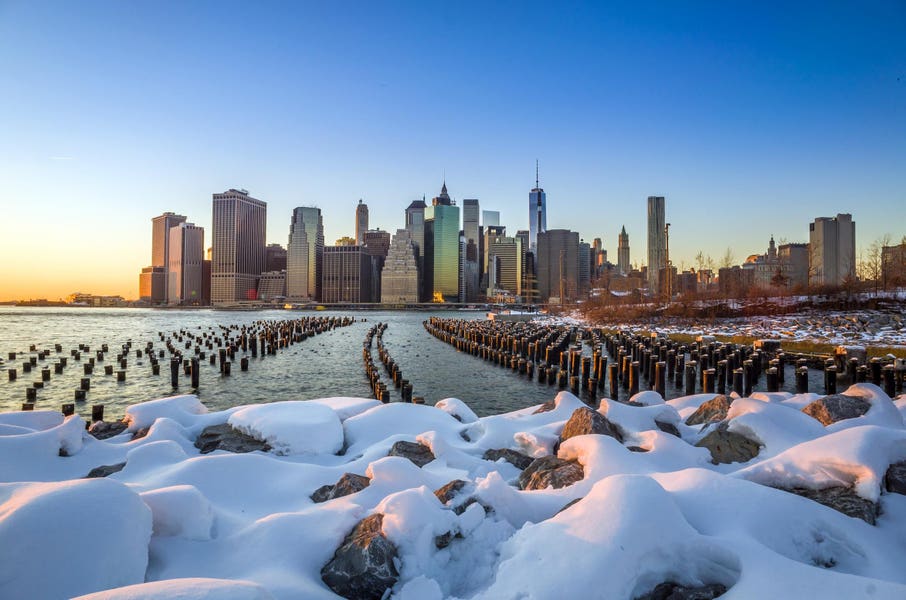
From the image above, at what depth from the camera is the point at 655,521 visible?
4.15 meters

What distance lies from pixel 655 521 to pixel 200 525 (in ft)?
14.3

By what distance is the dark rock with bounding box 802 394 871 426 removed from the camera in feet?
27.4

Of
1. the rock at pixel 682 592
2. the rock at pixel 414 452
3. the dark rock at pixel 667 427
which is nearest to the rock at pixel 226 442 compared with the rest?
the rock at pixel 414 452

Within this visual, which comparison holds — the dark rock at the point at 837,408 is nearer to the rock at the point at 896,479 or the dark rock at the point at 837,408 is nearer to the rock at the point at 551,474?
the rock at the point at 896,479

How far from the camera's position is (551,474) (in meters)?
6.27

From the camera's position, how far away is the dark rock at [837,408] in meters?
8.35

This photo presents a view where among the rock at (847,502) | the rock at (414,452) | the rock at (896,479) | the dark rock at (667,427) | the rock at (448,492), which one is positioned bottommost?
the rock at (414,452)

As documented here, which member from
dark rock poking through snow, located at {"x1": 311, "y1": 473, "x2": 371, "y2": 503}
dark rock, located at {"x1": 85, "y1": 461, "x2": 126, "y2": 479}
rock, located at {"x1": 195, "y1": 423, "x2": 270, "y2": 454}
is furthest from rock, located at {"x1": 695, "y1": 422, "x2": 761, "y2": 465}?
dark rock, located at {"x1": 85, "y1": 461, "x2": 126, "y2": 479}

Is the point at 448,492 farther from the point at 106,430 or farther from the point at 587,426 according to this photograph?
the point at 106,430

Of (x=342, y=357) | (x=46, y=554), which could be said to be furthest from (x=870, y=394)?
(x=342, y=357)

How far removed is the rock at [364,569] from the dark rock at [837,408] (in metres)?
8.40

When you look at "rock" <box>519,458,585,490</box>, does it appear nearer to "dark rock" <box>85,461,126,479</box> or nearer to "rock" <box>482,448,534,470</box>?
"rock" <box>482,448,534,470</box>

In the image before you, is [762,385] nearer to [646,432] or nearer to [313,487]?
[646,432]

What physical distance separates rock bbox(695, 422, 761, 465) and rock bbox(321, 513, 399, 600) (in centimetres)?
579
